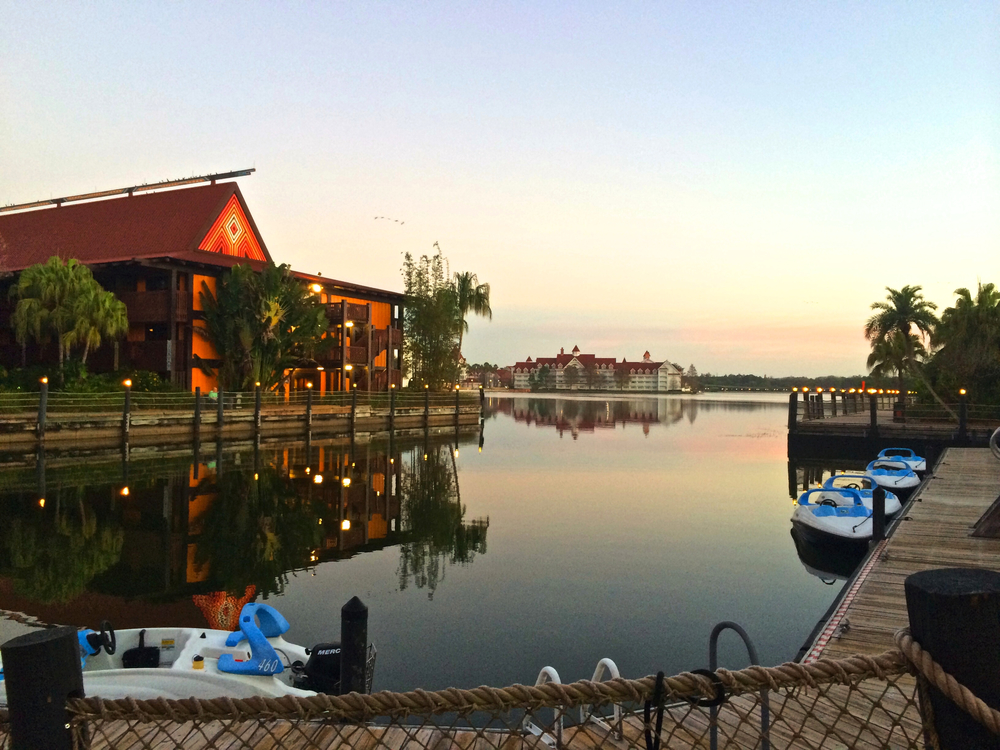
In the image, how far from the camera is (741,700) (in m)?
5.42

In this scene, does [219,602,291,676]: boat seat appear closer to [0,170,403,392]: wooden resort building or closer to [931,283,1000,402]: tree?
[0,170,403,392]: wooden resort building

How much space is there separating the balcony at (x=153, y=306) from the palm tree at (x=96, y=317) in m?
2.14

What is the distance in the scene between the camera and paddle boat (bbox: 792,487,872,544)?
43.6ft

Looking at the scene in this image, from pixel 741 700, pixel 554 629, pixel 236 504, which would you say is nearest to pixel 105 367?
pixel 236 504

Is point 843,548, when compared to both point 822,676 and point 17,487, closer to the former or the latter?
point 822,676

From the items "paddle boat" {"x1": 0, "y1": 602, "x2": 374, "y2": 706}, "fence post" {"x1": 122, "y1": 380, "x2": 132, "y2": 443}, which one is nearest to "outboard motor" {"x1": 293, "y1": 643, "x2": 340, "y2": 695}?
"paddle boat" {"x1": 0, "y1": 602, "x2": 374, "y2": 706}

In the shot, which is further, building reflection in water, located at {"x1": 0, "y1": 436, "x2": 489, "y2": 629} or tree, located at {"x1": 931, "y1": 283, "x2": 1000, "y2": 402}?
tree, located at {"x1": 931, "y1": 283, "x2": 1000, "y2": 402}

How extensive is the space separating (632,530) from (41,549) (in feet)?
42.1

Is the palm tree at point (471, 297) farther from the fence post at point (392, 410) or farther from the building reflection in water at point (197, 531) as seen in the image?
the building reflection in water at point (197, 531)

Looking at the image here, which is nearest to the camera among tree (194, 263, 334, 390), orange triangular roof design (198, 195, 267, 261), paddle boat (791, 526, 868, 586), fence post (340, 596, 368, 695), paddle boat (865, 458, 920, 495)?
fence post (340, 596, 368, 695)

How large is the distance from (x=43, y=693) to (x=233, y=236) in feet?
154

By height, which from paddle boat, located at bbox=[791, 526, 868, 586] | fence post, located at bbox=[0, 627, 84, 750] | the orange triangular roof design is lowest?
paddle boat, located at bbox=[791, 526, 868, 586]

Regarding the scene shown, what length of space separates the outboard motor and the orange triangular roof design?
4045 cm

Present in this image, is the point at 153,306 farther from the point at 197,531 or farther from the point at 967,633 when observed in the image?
the point at 967,633
